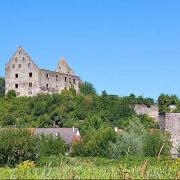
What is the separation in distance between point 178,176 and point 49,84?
189ft

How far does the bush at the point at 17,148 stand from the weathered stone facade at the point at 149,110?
26.9 m

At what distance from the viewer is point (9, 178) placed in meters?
11.1

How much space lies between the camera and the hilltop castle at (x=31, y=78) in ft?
220

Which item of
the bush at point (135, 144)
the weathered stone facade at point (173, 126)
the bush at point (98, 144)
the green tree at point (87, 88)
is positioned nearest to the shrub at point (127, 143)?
the bush at point (135, 144)

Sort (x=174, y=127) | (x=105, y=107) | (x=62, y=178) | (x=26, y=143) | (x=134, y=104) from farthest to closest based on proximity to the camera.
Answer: (x=134, y=104), (x=105, y=107), (x=174, y=127), (x=26, y=143), (x=62, y=178)

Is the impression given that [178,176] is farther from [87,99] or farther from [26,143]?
[87,99]

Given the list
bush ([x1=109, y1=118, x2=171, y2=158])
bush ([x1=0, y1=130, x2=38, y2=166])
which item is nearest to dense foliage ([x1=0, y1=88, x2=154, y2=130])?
bush ([x1=109, y1=118, x2=171, y2=158])

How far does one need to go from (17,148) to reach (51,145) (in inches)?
353

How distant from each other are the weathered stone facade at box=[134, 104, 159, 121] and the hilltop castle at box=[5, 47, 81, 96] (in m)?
8.54

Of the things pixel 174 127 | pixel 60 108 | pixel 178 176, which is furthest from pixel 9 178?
pixel 60 108

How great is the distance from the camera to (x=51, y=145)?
4847cm

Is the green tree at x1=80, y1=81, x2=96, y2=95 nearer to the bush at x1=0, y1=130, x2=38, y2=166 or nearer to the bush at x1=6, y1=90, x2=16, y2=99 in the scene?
the bush at x1=6, y1=90, x2=16, y2=99

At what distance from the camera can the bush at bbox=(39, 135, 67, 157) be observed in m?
47.8

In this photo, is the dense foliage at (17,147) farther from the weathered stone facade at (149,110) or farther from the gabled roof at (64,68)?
the gabled roof at (64,68)
